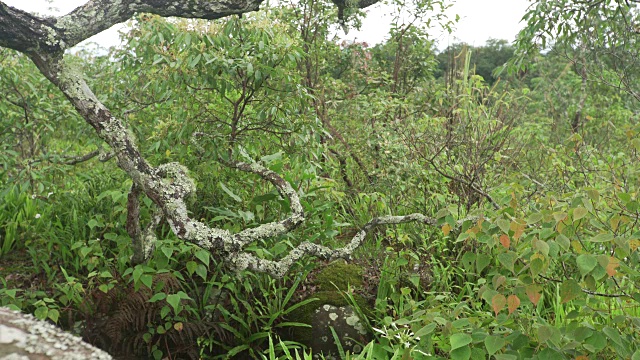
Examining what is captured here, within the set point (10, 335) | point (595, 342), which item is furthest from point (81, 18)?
point (595, 342)

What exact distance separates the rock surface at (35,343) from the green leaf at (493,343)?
4.99 feet

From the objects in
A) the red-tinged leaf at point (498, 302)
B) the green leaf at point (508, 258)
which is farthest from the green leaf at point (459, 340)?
the green leaf at point (508, 258)

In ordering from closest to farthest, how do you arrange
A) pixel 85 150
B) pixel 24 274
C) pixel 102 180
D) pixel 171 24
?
pixel 171 24 → pixel 24 274 → pixel 102 180 → pixel 85 150

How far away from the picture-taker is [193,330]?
359 centimetres

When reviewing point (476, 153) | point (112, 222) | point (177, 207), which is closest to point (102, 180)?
point (112, 222)

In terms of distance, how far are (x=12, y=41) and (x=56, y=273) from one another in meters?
1.91

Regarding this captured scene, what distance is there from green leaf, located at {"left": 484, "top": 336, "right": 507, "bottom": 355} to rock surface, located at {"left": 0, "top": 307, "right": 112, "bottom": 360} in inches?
59.9

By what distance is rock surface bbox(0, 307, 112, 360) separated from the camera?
1.17m

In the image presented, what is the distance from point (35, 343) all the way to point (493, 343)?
1.72m

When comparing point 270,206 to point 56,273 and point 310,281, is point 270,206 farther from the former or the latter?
point 56,273

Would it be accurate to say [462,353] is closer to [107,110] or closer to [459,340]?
[459,340]

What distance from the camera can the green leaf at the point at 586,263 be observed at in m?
1.94

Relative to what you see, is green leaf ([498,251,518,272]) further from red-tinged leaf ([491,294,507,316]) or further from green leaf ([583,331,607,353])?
green leaf ([583,331,607,353])

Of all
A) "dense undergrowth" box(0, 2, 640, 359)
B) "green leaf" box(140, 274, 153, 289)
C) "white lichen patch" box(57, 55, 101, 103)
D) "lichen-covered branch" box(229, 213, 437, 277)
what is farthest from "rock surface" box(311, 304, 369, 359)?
"white lichen patch" box(57, 55, 101, 103)
